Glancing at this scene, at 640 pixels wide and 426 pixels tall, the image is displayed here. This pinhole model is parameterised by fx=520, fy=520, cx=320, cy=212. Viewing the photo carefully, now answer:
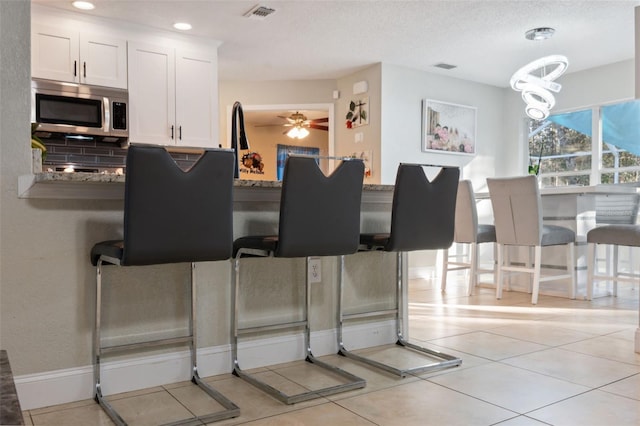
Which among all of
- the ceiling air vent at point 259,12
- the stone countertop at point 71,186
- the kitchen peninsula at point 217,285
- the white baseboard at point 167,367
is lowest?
the white baseboard at point 167,367

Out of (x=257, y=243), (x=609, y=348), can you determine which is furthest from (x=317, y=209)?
(x=609, y=348)

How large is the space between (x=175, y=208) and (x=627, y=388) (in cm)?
193

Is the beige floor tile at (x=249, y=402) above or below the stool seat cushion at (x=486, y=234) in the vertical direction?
below

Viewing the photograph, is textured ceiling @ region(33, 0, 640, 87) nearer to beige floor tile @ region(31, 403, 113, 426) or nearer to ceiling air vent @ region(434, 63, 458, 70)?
ceiling air vent @ region(434, 63, 458, 70)

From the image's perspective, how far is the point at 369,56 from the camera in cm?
551

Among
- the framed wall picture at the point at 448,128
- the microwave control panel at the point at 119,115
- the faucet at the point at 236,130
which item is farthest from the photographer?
the framed wall picture at the point at 448,128

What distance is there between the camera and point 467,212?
4617 millimetres

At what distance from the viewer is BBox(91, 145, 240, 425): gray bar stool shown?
1739mm

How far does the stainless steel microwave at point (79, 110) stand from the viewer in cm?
416

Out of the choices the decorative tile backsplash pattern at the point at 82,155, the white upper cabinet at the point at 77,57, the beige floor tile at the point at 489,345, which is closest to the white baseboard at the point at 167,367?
the beige floor tile at the point at 489,345

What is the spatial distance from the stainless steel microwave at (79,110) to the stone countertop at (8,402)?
3.64 m

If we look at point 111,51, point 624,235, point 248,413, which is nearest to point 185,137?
point 111,51

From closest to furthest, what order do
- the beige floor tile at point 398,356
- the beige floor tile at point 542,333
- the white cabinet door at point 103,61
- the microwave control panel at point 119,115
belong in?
1. the beige floor tile at point 398,356
2. the beige floor tile at point 542,333
3. the white cabinet door at point 103,61
4. the microwave control panel at point 119,115

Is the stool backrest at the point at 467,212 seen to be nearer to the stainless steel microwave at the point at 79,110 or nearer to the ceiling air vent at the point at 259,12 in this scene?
the ceiling air vent at the point at 259,12
